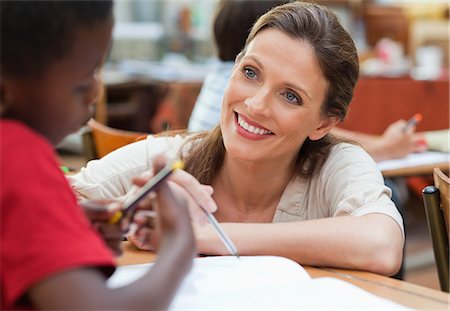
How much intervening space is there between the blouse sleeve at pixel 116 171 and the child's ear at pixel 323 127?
30 cm

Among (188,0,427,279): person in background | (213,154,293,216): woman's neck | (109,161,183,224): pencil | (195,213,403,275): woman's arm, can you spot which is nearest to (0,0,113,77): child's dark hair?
(109,161,183,224): pencil

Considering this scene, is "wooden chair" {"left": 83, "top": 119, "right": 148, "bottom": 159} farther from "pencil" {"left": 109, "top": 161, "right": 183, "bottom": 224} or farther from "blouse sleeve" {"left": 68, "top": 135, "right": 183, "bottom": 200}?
"pencil" {"left": 109, "top": 161, "right": 183, "bottom": 224}

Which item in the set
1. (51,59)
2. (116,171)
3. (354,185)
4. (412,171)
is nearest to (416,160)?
(412,171)

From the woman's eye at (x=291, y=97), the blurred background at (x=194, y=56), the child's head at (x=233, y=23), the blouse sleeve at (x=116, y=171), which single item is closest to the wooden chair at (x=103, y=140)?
the blouse sleeve at (x=116, y=171)

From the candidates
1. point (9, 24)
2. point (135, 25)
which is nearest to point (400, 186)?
point (135, 25)

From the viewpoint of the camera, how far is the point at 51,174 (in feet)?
2.22

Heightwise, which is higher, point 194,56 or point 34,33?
point 34,33

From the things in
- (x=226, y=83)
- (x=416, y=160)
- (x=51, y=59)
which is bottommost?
(x=416, y=160)

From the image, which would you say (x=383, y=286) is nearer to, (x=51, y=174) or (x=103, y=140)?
(x=51, y=174)

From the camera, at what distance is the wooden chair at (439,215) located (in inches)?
50.8

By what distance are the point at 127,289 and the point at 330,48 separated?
86 centimetres

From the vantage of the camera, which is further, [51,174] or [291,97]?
[291,97]

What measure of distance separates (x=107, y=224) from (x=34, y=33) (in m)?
0.26

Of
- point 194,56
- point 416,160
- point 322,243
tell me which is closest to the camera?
point 322,243
